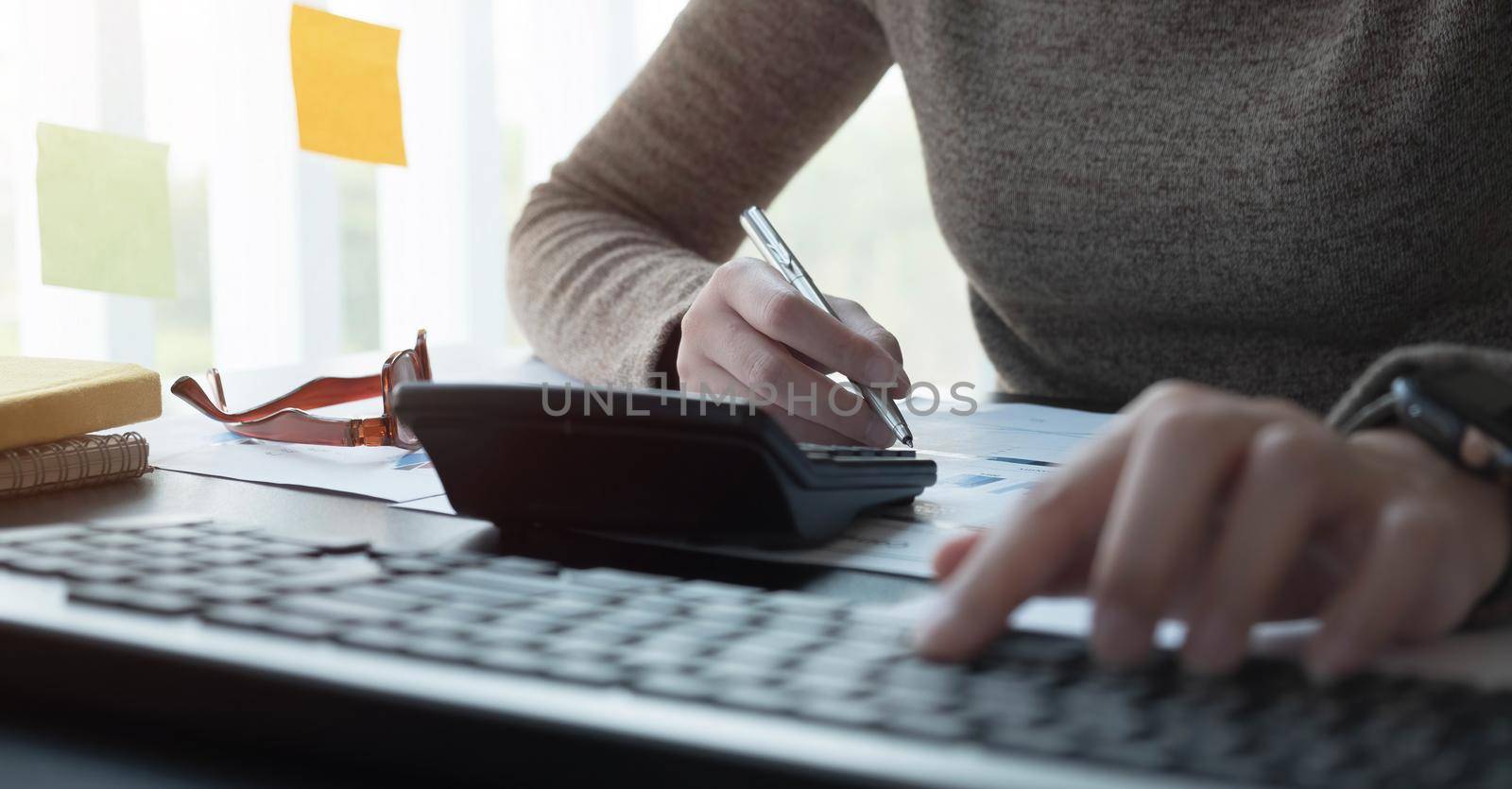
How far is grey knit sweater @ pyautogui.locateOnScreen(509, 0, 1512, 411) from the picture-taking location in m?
0.77

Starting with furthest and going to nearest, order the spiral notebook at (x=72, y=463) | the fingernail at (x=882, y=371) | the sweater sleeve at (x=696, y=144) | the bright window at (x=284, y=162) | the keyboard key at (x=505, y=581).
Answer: the bright window at (x=284, y=162), the sweater sleeve at (x=696, y=144), the fingernail at (x=882, y=371), the spiral notebook at (x=72, y=463), the keyboard key at (x=505, y=581)

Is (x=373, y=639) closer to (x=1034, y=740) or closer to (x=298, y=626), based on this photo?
(x=298, y=626)

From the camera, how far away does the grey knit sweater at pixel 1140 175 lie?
77cm

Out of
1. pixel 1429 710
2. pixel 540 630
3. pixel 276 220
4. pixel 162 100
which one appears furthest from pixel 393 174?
pixel 1429 710

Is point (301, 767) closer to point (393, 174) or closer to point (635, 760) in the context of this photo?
point (635, 760)

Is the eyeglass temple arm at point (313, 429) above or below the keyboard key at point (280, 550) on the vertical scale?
above

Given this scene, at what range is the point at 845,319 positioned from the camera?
745 millimetres

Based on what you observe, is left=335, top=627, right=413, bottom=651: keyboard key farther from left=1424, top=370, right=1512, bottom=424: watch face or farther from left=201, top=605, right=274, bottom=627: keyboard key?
left=1424, top=370, right=1512, bottom=424: watch face

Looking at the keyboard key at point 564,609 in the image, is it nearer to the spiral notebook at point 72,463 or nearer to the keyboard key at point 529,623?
the keyboard key at point 529,623

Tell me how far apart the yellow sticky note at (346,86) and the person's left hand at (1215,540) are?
0.70 meters

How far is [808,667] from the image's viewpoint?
279 millimetres

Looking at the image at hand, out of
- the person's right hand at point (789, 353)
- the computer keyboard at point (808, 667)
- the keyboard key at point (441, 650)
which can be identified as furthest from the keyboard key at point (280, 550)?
the person's right hand at point (789, 353)

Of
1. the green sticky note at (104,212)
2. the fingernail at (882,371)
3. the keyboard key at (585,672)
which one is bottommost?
the keyboard key at (585,672)

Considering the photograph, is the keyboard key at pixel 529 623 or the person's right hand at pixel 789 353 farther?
the person's right hand at pixel 789 353
